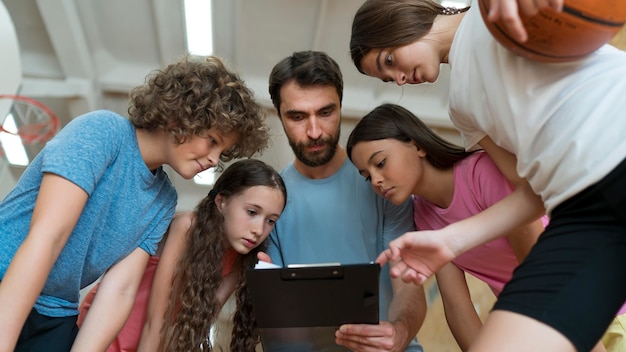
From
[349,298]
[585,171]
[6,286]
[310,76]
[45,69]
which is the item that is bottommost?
[45,69]

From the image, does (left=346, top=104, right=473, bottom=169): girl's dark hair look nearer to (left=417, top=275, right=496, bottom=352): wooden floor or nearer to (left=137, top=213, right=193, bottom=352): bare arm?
(left=137, top=213, right=193, bottom=352): bare arm

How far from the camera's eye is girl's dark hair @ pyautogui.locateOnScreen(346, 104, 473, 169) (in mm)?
2098

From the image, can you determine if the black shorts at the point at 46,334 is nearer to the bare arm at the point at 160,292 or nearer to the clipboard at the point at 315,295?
the bare arm at the point at 160,292

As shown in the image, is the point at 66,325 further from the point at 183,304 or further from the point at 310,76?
the point at 310,76

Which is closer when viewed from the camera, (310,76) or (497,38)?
(497,38)

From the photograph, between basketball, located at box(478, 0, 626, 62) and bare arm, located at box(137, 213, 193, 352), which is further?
bare arm, located at box(137, 213, 193, 352)

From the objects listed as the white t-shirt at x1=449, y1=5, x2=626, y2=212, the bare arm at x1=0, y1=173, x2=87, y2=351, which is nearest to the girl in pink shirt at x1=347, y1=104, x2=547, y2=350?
the white t-shirt at x1=449, y1=5, x2=626, y2=212

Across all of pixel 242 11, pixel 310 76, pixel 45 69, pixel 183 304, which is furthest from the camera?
pixel 45 69

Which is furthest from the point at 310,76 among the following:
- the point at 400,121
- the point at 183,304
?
the point at 183,304

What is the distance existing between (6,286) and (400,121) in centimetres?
128

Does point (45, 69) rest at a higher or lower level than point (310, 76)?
lower

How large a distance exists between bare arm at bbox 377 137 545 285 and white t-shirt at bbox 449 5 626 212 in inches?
4.9

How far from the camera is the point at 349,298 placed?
1.74m

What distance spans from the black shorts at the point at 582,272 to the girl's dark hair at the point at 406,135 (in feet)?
3.05
